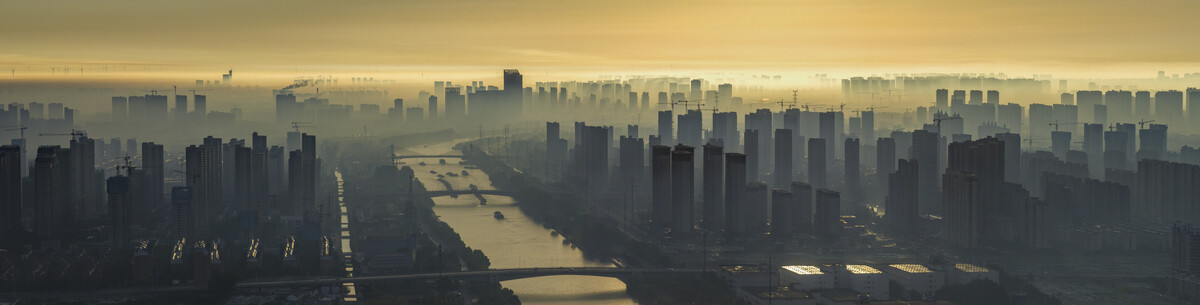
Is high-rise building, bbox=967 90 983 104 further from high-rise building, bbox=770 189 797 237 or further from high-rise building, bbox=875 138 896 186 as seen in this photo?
high-rise building, bbox=770 189 797 237

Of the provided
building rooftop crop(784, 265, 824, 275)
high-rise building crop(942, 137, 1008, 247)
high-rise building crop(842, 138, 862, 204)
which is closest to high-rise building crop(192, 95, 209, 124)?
high-rise building crop(842, 138, 862, 204)

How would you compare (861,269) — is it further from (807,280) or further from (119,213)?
(119,213)

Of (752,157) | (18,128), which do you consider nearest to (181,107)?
(18,128)

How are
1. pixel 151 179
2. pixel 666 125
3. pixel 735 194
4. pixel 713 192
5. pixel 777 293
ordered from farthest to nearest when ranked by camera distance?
pixel 666 125, pixel 151 179, pixel 713 192, pixel 735 194, pixel 777 293

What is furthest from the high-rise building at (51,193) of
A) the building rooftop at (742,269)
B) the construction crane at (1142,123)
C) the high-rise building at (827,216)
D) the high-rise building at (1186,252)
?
the construction crane at (1142,123)

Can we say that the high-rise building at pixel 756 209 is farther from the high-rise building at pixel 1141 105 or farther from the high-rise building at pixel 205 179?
the high-rise building at pixel 1141 105

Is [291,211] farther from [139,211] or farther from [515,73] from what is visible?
[515,73]
